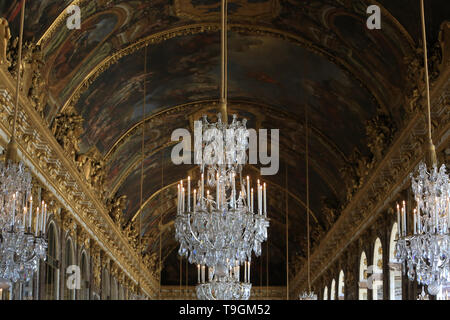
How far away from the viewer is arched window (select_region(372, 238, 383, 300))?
19844mm

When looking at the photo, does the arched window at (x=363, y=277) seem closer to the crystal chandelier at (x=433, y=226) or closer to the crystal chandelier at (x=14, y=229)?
the crystal chandelier at (x=433, y=226)

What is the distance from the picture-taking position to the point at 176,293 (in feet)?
131

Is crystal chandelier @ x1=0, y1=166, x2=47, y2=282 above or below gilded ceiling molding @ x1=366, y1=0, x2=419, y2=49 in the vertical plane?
below

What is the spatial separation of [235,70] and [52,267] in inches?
294

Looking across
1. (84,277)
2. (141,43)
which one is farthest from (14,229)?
(84,277)

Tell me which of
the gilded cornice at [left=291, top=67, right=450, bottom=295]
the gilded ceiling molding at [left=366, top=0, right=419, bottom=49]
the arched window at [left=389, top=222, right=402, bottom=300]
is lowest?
the arched window at [left=389, top=222, right=402, bottom=300]

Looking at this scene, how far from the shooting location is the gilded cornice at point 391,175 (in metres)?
13.0

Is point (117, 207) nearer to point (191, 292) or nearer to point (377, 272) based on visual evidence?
point (377, 272)

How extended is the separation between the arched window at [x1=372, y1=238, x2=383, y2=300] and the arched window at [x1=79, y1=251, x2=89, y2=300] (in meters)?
7.83

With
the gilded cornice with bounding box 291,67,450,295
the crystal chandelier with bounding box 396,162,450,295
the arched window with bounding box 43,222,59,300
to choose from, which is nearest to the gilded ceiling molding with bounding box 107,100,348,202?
the gilded cornice with bounding box 291,67,450,295

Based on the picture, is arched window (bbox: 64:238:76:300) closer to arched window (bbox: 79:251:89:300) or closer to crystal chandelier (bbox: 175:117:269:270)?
arched window (bbox: 79:251:89:300)

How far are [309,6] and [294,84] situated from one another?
4.65 metres

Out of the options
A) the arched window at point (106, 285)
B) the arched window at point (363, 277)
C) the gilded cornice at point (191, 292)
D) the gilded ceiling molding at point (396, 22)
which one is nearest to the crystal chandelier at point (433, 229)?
the gilded ceiling molding at point (396, 22)

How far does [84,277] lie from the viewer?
2170 centimetres
